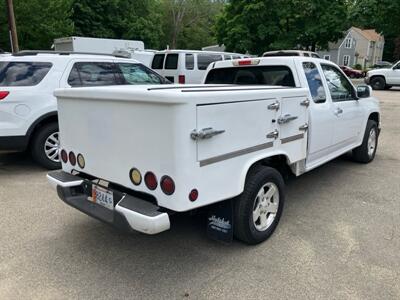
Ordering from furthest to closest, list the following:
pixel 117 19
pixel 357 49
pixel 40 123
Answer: pixel 357 49 < pixel 117 19 < pixel 40 123

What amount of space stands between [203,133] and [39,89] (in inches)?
153

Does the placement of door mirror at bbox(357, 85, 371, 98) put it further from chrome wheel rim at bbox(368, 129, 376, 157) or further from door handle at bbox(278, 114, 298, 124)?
door handle at bbox(278, 114, 298, 124)

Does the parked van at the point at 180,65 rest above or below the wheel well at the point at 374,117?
above

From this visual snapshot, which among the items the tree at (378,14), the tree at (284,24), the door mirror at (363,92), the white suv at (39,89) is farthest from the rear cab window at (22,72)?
the tree at (284,24)

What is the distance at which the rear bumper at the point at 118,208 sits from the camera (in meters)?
2.79

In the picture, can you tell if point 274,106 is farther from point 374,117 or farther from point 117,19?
point 117,19

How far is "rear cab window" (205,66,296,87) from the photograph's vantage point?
4.62m

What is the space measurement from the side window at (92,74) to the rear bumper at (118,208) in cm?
278

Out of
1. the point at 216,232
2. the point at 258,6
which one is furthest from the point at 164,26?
the point at 216,232

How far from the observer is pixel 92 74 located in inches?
250

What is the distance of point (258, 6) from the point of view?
1050 inches

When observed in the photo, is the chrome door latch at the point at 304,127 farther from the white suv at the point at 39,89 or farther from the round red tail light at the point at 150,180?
the white suv at the point at 39,89

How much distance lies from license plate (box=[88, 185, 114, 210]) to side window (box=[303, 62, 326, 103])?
275cm

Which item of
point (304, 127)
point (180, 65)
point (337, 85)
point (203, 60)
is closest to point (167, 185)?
point (304, 127)
